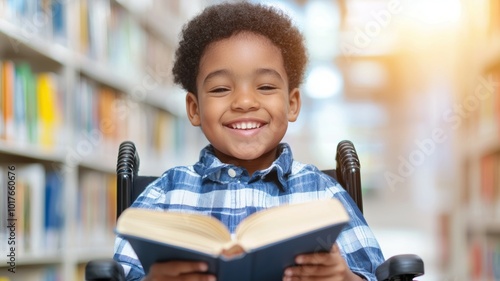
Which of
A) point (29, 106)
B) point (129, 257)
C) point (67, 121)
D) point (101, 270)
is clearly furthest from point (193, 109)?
point (67, 121)

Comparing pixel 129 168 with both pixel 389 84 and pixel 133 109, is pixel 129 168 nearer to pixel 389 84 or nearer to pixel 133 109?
pixel 133 109

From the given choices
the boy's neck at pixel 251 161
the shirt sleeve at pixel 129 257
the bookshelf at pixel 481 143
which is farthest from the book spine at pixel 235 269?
the bookshelf at pixel 481 143

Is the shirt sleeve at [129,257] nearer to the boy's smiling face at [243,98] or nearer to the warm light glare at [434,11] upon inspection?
the boy's smiling face at [243,98]

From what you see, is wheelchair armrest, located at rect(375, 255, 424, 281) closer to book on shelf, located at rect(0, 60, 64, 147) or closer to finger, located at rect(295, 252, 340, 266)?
finger, located at rect(295, 252, 340, 266)

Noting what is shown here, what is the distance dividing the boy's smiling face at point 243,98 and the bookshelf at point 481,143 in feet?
6.67

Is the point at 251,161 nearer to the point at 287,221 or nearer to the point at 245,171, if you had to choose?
the point at 245,171

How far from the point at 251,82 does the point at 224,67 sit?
0.20ft

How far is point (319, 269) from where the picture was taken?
1037mm

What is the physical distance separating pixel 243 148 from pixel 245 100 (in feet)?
0.31

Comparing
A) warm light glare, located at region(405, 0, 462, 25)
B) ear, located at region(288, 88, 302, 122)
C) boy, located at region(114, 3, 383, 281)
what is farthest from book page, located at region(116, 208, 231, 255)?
warm light glare, located at region(405, 0, 462, 25)

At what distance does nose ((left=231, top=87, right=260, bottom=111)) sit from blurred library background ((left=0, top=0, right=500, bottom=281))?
0.26 meters

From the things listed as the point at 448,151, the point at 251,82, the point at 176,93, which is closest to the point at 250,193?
the point at 251,82

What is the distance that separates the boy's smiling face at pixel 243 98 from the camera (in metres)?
1.37

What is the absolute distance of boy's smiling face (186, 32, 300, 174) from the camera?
4.50 ft
